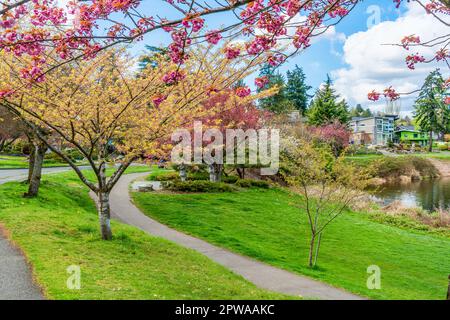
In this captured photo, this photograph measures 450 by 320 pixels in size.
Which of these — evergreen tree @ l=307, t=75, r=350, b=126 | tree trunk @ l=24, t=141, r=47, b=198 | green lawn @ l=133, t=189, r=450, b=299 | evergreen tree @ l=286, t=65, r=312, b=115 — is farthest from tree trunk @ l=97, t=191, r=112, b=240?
evergreen tree @ l=286, t=65, r=312, b=115

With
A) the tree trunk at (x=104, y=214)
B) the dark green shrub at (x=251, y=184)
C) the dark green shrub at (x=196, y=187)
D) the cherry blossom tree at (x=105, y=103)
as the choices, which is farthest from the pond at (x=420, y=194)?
the tree trunk at (x=104, y=214)

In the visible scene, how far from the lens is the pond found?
2798 cm

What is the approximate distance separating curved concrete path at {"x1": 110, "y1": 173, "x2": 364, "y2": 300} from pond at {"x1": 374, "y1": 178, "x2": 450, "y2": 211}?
16800mm

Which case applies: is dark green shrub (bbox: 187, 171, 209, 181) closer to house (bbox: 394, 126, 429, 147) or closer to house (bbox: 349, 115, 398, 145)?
house (bbox: 349, 115, 398, 145)

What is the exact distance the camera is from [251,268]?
35.6 feet

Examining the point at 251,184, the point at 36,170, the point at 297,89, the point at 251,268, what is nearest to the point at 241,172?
the point at 251,184

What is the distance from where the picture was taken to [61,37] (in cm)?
472

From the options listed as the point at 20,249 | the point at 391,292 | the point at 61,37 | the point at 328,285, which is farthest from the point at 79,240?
the point at 391,292

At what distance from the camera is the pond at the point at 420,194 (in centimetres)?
2798

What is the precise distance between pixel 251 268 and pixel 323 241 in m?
6.01

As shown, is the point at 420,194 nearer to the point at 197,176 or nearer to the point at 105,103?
the point at 197,176

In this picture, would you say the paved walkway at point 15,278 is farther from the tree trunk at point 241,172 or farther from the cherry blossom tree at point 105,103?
the tree trunk at point 241,172

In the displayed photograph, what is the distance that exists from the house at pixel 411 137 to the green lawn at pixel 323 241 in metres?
70.5

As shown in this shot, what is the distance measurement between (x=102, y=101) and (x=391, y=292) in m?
9.05
